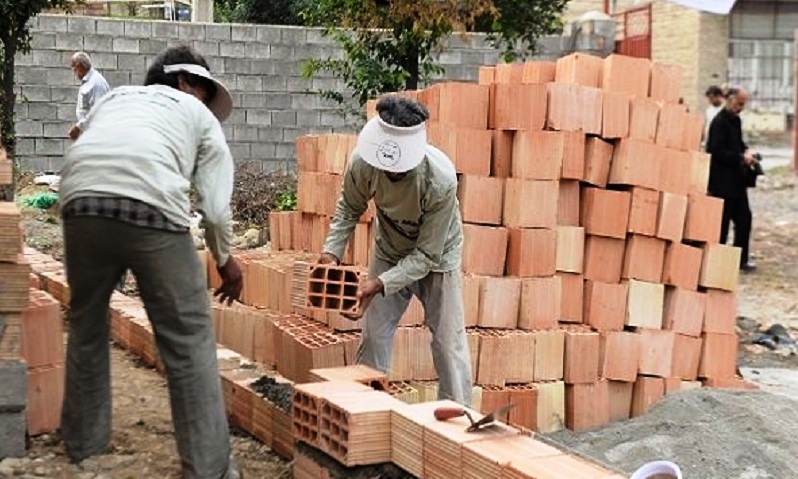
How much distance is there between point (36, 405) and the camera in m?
4.07

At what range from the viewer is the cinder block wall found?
477 inches

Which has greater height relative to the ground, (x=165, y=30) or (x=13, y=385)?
(x=165, y=30)

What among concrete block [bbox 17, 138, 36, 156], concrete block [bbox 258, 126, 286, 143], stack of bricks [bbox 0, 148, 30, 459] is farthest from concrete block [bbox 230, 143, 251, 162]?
stack of bricks [bbox 0, 148, 30, 459]

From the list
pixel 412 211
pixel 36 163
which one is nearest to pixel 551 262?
pixel 412 211

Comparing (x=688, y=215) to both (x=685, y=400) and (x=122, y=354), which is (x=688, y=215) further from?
(x=122, y=354)

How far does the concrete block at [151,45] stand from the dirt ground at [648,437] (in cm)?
353

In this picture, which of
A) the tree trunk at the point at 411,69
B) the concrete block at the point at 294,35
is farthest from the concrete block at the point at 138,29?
the tree trunk at the point at 411,69

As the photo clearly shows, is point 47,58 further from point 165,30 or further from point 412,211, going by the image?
point 412,211

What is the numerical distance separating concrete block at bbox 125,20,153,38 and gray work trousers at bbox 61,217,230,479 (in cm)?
910

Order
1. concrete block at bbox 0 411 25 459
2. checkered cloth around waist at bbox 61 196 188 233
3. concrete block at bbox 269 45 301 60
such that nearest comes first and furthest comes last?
1. checkered cloth around waist at bbox 61 196 188 233
2. concrete block at bbox 0 411 25 459
3. concrete block at bbox 269 45 301 60

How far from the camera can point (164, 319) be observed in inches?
137

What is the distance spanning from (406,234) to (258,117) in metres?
8.41

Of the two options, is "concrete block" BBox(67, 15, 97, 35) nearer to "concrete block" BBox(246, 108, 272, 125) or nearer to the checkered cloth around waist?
"concrete block" BBox(246, 108, 272, 125)

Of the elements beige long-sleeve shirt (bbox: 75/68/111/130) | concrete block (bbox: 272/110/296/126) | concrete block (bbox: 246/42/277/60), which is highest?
concrete block (bbox: 246/42/277/60)
